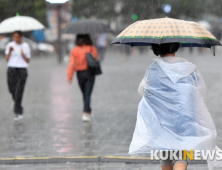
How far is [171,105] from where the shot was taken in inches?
196

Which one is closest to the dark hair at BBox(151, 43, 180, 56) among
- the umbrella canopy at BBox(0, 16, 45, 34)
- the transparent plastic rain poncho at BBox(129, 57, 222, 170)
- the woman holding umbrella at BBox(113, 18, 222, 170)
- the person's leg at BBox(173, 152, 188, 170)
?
the woman holding umbrella at BBox(113, 18, 222, 170)

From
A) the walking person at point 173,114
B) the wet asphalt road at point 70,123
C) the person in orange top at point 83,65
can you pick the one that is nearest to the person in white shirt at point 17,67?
the wet asphalt road at point 70,123

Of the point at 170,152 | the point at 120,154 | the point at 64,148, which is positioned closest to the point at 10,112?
the point at 64,148

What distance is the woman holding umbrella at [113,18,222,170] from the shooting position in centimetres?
491

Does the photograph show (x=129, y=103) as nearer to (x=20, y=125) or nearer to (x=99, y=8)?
(x=20, y=125)

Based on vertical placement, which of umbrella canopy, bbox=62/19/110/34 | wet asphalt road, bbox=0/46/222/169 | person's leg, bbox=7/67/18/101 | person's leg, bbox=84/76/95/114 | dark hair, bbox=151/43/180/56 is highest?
dark hair, bbox=151/43/180/56

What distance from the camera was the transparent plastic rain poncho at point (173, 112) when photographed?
4.90 m

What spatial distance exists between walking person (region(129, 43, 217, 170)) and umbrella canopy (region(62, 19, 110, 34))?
205 inches

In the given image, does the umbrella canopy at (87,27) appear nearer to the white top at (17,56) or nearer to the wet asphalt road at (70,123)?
the white top at (17,56)

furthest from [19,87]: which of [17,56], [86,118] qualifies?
[86,118]

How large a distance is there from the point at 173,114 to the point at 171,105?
3.5 inches

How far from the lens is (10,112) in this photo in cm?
1145

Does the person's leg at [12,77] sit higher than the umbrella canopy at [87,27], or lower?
lower

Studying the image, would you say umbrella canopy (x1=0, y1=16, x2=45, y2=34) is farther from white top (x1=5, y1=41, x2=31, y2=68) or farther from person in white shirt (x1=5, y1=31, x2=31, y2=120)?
white top (x1=5, y1=41, x2=31, y2=68)
